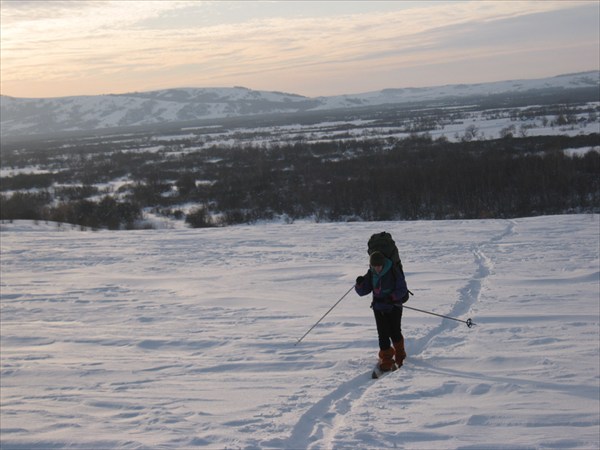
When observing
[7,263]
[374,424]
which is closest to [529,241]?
[374,424]

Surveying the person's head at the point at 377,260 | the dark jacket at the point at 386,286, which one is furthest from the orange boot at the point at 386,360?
the person's head at the point at 377,260

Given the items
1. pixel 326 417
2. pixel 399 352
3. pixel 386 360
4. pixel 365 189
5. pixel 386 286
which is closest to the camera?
pixel 326 417

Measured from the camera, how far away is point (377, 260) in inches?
197

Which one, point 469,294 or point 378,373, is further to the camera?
point 469,294

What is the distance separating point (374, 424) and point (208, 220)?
18.9m

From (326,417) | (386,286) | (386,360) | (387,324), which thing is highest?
(386,286)

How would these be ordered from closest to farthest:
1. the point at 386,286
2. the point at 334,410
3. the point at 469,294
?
the point at 334,410
the point at 386,286
the point at 469,294

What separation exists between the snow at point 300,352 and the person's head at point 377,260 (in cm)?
106

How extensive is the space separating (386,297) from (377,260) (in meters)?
0.44

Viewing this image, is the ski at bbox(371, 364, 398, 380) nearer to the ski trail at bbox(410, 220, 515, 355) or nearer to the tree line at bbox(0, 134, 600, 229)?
the ski trail at bbox(410, 220, 515, 355)

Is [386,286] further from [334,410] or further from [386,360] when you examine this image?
[334,410]

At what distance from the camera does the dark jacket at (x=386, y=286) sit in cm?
516

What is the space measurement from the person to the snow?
203mm

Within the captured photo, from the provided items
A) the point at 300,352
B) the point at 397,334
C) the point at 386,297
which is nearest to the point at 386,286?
the point at 386,297
